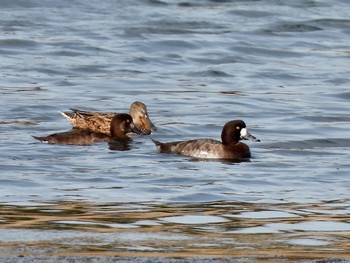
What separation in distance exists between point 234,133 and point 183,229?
238 inches

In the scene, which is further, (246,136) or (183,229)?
→ (246,136)

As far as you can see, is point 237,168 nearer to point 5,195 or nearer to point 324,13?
point 5,195

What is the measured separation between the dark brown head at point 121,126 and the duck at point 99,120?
17 cm

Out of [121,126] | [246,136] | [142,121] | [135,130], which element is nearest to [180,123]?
[142,121]

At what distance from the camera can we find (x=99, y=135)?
1734 centimetres

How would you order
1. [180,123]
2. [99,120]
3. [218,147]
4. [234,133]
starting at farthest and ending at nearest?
[180,123] → [99,120] → [234,133] → [218,147]

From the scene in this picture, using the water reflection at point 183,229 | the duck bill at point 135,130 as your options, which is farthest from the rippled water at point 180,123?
the duck bill at point 135,130

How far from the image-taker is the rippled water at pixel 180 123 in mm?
9945

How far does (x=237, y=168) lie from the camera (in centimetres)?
1474

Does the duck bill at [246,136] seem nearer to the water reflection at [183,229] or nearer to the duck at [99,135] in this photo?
the duck at [99,135]

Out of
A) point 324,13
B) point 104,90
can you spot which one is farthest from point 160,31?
point 104,90

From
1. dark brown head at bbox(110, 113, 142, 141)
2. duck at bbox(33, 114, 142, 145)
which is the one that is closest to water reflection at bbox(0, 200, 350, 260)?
duck at bbox(33, 114, 142, 145)

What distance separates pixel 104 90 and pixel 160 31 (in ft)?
25.7

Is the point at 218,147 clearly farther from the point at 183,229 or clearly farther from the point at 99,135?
the point at 183,229
